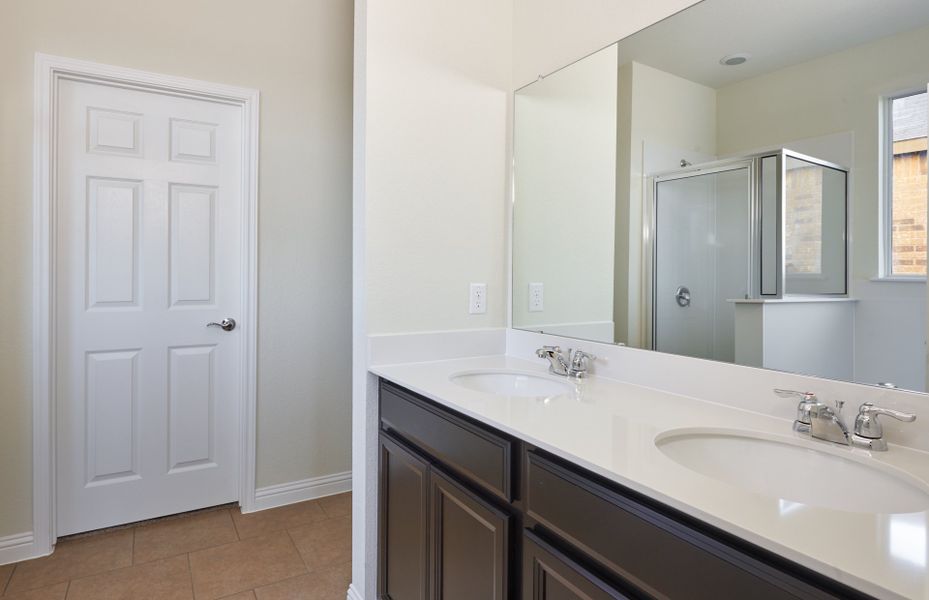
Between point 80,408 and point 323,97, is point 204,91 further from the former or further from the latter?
point 80,408

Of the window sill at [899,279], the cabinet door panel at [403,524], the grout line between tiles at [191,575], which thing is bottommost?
the grout line between tiles at [191,575]

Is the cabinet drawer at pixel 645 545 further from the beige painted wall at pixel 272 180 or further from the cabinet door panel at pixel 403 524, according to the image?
the beige painted wall at pixel 272 180

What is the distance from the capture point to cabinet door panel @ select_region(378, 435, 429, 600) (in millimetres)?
1396

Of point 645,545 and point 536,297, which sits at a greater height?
point 536,297

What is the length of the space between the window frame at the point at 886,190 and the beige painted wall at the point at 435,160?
119cm

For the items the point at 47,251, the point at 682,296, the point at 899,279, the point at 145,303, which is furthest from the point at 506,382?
the point at 47,251

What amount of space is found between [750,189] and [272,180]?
212cm

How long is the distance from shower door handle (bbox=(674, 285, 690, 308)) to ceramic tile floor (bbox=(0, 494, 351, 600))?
157 centimetres

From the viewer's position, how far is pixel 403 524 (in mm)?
1509

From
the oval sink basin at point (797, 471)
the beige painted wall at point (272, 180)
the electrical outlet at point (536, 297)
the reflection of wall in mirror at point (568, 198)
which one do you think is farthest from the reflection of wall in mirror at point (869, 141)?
the beige painted wall at point (272, 180)

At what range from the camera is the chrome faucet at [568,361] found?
1573 millimetres

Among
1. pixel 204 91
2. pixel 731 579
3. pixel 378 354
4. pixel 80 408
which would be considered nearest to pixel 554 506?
pixel 731 579

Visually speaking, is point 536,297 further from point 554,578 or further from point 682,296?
point 554,578

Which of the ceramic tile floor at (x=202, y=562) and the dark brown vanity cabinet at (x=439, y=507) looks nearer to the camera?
the dark brown vanity cabinet at (x=439, y=507)
